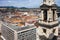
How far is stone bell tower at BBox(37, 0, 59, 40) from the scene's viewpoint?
4.97m

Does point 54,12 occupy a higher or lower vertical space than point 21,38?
higher

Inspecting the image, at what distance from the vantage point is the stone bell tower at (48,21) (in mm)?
4969

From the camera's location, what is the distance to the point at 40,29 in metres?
5.21

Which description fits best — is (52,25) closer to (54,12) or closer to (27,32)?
(54,12)

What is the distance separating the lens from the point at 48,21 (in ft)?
16.5

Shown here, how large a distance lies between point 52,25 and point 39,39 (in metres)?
0.69

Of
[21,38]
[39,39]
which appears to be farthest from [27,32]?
[39,39]

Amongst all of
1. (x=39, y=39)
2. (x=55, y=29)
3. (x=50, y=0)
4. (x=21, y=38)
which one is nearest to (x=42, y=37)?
(x=39, y=39)

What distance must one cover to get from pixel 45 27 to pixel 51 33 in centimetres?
28

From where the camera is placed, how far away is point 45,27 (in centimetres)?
505

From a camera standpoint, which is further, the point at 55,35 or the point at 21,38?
the point at 21,38

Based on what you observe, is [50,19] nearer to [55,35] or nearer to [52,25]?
[52,25]

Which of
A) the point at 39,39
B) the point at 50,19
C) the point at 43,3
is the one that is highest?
the point at 43,3

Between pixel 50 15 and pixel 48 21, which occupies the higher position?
pixel 50 15
